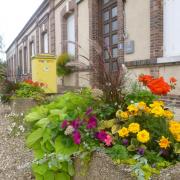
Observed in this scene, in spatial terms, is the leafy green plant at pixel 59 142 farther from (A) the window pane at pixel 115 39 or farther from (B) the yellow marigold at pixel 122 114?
(A) the window pane at pixel 115 39

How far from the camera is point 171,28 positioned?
738 cm

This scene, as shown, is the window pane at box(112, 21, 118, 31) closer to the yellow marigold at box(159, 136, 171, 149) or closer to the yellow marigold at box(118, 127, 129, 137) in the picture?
the yellow marigold at box(118, 127, 129, 137)

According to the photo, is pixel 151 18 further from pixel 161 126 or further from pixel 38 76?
pixel 161 126

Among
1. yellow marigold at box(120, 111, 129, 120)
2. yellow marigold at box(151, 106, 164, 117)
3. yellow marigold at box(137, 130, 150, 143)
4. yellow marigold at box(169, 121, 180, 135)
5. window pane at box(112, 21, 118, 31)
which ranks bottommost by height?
yellow marigold at box(137, 130, 150, 143)

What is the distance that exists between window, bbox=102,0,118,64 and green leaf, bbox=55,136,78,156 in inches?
278

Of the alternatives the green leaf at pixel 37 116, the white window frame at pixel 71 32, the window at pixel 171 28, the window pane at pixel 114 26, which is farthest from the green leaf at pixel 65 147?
the white window frame at pixel 71 32

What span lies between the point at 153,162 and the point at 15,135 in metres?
3.96

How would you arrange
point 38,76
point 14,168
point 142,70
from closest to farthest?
point 14,168, point 142,70, point 38,76

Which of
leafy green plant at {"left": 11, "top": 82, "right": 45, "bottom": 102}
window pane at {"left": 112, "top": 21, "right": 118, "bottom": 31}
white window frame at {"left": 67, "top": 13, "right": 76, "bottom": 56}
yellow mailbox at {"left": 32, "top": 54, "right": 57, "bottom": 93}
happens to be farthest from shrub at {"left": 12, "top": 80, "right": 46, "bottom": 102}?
white window frame at {"left": 67, "top": 13, "right": 76, "bottom": 56}

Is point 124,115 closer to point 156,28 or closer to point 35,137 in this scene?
point 35,137

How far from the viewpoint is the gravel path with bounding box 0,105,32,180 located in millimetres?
4109

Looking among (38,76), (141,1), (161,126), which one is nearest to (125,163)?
(161,126)

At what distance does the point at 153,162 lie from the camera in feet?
8.92

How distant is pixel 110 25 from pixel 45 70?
2.47 m
